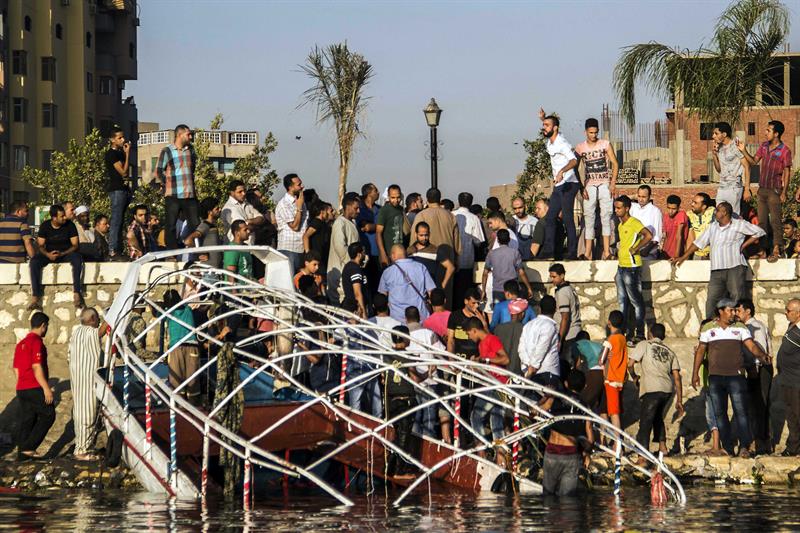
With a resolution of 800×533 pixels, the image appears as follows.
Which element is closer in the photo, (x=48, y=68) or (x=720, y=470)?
(x=720, y=470)

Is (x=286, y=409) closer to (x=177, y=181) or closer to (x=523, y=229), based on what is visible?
(x=177, y=181)

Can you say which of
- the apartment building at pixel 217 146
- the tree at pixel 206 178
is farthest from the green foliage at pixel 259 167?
the apartment building at pixel 217 146

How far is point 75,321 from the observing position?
2080cm

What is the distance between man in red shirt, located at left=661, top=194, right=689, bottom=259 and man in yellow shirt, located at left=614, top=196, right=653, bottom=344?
1.49m

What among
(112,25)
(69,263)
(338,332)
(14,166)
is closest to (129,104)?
(112,25)

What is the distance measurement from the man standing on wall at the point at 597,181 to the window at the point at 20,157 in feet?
151

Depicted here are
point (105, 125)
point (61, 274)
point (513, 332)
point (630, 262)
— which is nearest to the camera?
point (513, 332)

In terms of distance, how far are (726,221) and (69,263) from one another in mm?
9132

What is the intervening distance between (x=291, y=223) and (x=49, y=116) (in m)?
47.7

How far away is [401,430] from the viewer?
16797 millimetres

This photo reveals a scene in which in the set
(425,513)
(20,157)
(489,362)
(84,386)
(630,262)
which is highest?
(20,157)

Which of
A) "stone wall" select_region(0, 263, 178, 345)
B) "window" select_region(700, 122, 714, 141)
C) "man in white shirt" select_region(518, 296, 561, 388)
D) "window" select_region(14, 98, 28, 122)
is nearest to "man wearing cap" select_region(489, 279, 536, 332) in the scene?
"man in white shirt" select_region(518, 296, 561, 388)

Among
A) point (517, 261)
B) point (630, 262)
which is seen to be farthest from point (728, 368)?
point (517, 261)

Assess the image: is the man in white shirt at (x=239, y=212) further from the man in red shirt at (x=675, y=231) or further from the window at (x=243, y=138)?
the window at (x=243, y=138)
